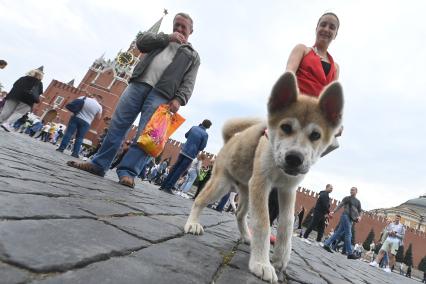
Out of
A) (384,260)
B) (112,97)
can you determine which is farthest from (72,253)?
(112,97)

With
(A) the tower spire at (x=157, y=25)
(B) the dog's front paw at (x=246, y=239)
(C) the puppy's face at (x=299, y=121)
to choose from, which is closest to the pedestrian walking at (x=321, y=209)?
(B) the dog's front paw at (x=246, y=239)

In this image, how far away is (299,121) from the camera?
7.45 feet

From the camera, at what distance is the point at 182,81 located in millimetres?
5562

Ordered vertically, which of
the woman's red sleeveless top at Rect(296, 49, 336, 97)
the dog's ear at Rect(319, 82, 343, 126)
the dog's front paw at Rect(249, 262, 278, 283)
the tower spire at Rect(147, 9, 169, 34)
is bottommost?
the dog's front paw at Rect(249, 262, 278, 283)

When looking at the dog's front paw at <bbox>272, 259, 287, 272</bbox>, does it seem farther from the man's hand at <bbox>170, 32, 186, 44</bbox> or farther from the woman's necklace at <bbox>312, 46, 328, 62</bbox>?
the man's hand at <bbox>170, 32, 186, 44</bbox>

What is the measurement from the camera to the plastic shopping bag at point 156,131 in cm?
500

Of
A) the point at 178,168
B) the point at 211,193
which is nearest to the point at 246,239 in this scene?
the point at 211,193

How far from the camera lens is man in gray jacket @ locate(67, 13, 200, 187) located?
5242mm

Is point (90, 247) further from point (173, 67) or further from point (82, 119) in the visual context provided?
point (82, 119)

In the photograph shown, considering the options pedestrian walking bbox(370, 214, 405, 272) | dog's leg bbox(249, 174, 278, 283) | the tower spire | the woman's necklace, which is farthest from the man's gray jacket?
the tower spire

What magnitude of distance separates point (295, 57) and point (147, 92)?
264 centimetres

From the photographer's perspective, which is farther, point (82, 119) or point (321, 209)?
point (321, 209)

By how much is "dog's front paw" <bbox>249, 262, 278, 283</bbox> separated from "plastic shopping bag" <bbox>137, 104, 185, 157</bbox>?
10.6ft

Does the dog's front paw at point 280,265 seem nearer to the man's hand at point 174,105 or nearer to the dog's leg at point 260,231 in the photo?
the dog's leg at point 260,231
